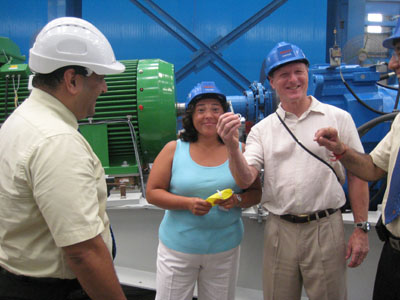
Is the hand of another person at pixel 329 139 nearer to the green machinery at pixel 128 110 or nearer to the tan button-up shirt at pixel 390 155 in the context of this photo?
the tan button-up shirt at pixel 390 155

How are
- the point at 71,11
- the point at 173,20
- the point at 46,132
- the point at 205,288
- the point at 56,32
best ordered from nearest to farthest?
the point at 46,132 → the point at 56,32 → the point at 205,288 → the point at 71,11 → the point at 173,20

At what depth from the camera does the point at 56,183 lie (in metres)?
0.77

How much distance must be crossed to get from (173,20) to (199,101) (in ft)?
12.0

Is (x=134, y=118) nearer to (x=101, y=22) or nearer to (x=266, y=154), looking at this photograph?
(x=266, y=154)

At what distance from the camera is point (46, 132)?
2.62 feet

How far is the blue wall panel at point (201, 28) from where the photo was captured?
16.2ft

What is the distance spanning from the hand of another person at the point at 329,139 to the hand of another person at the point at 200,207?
0.53 metres

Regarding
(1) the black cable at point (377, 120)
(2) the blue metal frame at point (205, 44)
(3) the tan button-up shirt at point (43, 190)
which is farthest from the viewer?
(2) the blue metal frame at point (205, 44)

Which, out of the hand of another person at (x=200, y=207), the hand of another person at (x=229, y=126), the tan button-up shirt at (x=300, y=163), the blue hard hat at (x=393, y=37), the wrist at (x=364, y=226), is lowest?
the wrist at (x=364, y=226)

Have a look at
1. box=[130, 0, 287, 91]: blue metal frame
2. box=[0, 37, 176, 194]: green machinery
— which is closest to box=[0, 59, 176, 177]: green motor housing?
box=[0, 37, 176, 194]: green machinery

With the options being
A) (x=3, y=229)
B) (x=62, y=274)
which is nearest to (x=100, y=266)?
(x=62, y=274)

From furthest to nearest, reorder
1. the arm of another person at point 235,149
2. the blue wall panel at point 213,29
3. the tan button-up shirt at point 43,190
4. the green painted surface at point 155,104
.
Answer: the blue wall panel at point 213,29
the green painted surface at point 155,104
the arm of another person at point 235,149
the tan button-up shirt at point 43,190

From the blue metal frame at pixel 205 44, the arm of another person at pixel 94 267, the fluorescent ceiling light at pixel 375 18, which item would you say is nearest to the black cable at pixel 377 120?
the arm of another person at pixel 94 267

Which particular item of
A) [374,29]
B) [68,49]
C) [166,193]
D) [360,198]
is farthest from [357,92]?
[374,29]
